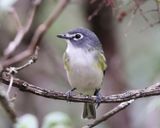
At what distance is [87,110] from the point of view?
3.54 meters

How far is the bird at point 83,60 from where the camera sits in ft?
10.4

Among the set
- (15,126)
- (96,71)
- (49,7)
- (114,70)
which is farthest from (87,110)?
(15,126)

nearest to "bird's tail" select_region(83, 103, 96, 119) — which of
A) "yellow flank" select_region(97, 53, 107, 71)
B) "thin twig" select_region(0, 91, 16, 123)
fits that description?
"yellow flank" select_region(97, 53, 107, 71)

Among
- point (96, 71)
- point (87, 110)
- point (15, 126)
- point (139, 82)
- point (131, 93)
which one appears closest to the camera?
point (15, 126)

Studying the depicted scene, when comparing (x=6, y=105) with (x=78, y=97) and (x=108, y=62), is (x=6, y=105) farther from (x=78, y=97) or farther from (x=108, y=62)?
(x=108, y=62)

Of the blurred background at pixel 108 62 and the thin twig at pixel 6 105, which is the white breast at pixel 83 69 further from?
the thin twig at pixel 6 105

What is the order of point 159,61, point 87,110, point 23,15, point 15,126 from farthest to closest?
point 23,15, point 159,61, point 87,110, point 15,126

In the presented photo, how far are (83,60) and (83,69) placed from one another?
0.18 feet

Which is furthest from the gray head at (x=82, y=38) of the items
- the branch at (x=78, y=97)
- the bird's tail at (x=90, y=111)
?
the branch at (x=78, y=97)

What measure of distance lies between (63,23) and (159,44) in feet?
3.29

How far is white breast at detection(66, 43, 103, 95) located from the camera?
317 cm

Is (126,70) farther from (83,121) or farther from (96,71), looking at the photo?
(96,71)

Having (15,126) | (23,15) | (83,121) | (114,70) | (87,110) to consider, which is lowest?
(15,126)

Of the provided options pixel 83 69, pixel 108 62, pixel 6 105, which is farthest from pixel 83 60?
pixel 6 105
